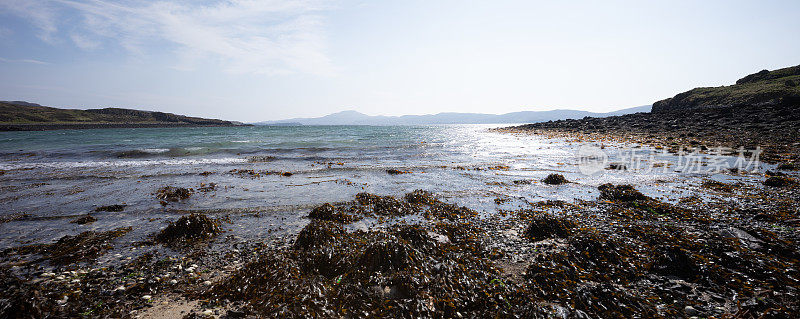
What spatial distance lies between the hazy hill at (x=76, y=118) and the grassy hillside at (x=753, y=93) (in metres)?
160

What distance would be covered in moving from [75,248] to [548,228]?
1039 cm

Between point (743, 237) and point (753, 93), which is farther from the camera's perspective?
point (753, 93)

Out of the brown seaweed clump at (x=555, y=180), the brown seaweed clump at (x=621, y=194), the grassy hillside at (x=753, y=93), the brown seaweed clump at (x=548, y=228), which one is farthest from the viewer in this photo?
the grassy hillside at (x=753, y=93)

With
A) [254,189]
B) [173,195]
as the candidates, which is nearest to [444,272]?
[254,189]

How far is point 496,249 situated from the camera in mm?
5664

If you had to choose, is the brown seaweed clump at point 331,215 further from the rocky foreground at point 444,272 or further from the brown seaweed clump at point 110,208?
the brown seaweed clump at point 110,208

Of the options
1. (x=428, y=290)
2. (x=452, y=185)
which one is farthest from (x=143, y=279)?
(x=452, y=185)

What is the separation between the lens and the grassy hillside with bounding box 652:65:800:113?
A: 117 feet

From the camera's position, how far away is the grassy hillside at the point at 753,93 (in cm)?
3575

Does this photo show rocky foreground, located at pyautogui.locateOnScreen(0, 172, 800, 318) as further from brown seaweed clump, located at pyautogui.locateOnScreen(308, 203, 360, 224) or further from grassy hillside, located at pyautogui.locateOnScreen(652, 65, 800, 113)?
grassy hillside, located at pyautogui.locateOnScreen(652, 65, 800, 113)

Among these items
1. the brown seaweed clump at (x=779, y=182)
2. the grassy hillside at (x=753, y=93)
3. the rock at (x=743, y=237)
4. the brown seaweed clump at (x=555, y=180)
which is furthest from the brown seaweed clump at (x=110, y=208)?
the grassy hillside at (x=753, y=93)

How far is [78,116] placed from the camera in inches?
4508

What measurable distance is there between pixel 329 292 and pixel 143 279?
338cm

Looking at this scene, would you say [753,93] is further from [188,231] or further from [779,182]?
[188,231]
